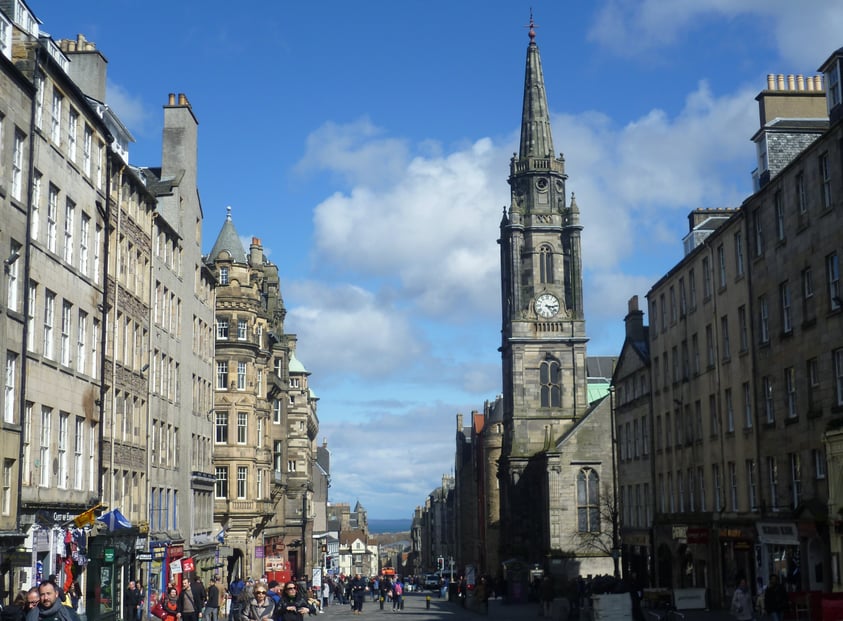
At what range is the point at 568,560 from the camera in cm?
8212

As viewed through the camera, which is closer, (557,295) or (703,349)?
(703,349)

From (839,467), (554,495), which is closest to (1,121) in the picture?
(839,467)

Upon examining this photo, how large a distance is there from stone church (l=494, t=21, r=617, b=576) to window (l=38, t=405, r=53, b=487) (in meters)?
56.3

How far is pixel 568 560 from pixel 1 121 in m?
63.9

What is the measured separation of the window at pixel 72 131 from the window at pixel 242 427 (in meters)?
30.4

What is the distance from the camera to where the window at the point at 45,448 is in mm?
29406

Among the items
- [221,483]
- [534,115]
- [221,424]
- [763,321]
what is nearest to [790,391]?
[763,321]

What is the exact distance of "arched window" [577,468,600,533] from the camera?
83.8 m

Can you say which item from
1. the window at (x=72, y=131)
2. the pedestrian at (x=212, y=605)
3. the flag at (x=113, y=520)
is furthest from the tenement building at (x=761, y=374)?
the window at (x=72, y=131)

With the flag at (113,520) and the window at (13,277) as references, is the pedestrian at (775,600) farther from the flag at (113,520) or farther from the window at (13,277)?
the window at (13,277)

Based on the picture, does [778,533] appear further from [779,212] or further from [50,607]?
[50,607]

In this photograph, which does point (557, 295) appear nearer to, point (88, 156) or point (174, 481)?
point (174, 481)

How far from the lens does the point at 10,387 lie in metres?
26.9

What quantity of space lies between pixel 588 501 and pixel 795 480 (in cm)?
5034
